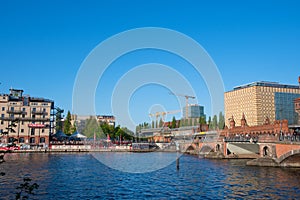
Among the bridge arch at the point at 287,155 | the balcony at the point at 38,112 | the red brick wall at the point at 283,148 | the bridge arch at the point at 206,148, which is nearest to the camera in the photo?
the bridge arch at the point at 287,155

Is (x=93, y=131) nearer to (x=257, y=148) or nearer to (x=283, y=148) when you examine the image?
(x=257, y=148)

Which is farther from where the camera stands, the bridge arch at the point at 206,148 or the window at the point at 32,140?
the window at the point at 32,140

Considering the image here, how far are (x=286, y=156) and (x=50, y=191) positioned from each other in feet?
149

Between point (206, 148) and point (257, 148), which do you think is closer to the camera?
point (257, 148)

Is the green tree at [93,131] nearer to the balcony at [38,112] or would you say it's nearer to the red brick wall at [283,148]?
the balcony at [38,112]

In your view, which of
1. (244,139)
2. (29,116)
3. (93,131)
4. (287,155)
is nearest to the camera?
(287,155)


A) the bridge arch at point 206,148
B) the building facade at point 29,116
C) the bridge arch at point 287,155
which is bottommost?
the bridge arch at point 206,148

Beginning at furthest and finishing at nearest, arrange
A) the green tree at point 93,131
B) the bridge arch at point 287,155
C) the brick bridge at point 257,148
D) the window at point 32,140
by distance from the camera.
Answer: the green tree at point 93,131
the window at point 32,140
the brick bridge at point 257,148
the bridge arch at point 287,155

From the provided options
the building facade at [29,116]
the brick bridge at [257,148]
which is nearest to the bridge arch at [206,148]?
the brick bridge at [257,148]

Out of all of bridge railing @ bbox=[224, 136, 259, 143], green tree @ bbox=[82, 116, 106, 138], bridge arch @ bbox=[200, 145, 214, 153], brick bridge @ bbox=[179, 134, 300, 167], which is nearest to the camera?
brick bridge @ bbox=[179, 134, 300, 167]

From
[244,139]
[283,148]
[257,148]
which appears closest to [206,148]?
[257,148]

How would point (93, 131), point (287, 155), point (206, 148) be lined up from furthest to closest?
1. point (93, 131)
2. point (206, 148)
3. point (287, 155)

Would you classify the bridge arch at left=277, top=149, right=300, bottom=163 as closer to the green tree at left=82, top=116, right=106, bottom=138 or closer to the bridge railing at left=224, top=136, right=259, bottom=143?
the bridge railing at left=224, top=136, right=259, bottom=143

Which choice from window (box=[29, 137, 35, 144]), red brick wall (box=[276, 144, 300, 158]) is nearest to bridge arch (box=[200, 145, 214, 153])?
red brick wall (box=[276, 144, 300, 158])
